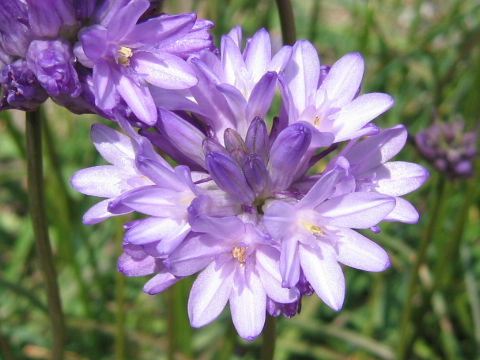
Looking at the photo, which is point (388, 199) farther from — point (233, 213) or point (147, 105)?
point (147, 105)

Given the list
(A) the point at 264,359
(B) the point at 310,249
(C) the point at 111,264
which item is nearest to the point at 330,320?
(C) the point at 111,264

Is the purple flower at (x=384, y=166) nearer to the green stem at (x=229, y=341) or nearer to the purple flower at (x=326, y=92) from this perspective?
the purple flower at (x=326, y=92)

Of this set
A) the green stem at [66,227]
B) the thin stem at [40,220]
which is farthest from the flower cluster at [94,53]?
the green stem at [66,227]

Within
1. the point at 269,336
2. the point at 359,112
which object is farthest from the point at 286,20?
the point at 269,336

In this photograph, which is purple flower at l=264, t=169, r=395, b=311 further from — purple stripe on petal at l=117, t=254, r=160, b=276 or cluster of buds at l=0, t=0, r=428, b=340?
purple stripe on petal at l=117, t=254, r=160, b=276

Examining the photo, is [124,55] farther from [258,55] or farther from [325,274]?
[325,274]
